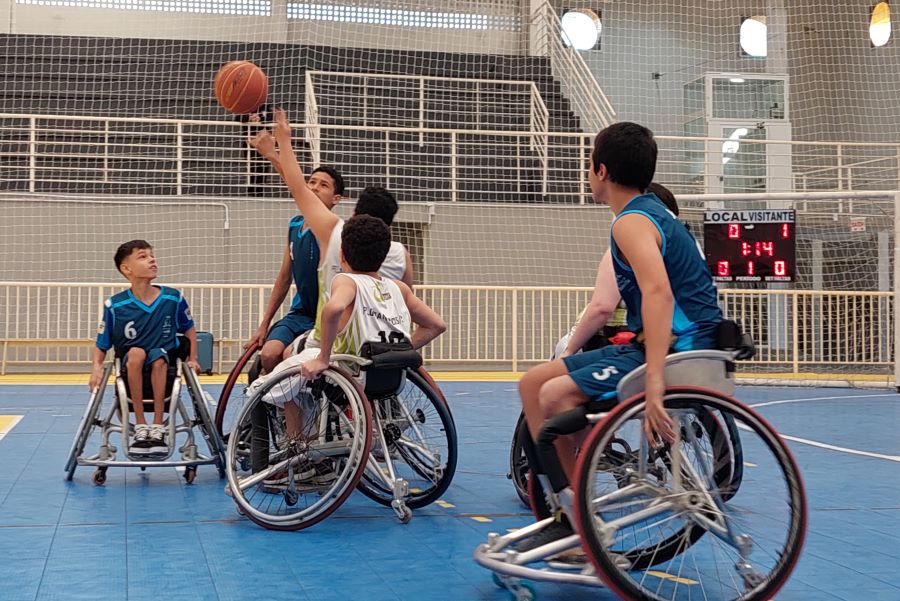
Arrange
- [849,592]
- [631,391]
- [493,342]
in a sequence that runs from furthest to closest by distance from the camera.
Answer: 1. [493,342]
2. [849,592]
3. [631,391]

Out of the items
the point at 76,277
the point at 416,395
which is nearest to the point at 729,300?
the point at 76,277

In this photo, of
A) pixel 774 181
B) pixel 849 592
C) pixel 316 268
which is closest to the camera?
pixel 849 592

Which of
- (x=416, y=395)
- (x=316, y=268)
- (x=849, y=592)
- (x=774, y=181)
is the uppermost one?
(x=774, y=181)

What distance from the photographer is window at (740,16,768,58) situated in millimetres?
19688

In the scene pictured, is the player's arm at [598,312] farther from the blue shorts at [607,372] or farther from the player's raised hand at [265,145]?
the player's raised hand at [265,145]

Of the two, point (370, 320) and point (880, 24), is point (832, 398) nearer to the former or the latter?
point (370, 320)

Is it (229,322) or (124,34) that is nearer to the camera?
(229,322)

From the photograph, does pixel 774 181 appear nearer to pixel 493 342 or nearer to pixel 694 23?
pixel 694 23

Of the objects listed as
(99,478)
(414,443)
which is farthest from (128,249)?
(414,443)

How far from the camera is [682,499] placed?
114 inches

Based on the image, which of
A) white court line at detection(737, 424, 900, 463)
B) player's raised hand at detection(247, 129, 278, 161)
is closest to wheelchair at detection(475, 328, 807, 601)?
player's raised hand at detection(247, 129, 278, 161)

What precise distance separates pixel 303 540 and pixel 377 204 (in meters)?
1.79

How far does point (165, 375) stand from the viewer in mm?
5199

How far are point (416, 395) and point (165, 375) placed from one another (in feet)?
4.02
